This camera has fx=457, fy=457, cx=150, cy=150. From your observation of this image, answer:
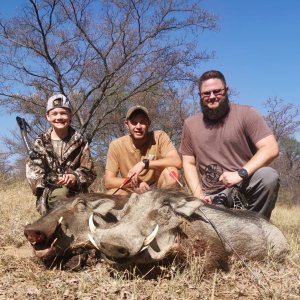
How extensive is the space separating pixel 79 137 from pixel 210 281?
243cm

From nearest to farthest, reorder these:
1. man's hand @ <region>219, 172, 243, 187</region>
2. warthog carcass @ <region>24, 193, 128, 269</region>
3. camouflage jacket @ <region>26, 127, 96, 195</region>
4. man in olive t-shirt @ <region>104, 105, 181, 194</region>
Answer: warthog carcass @ <region>24, 193, 128, 269</region> < man's hand @ <region>219, 172, 243, 187</region> < camouflage jacket @ <region>26, 127, 96, 195</region> < man in olive t-shirt @ <region>104, 105, 181, 194</region>

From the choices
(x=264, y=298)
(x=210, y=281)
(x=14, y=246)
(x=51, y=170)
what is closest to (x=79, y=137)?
(x=51, y=170)

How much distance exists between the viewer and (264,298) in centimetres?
252

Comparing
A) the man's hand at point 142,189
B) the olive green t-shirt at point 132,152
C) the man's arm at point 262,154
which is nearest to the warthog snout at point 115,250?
the man's hand at point 142,189

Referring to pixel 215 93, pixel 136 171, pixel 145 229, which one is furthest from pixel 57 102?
pixel 145 229

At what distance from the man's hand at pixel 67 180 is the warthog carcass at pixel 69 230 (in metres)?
0.79

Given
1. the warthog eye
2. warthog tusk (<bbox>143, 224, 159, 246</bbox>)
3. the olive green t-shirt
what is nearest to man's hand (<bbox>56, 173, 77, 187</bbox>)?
the olive green t-shirt

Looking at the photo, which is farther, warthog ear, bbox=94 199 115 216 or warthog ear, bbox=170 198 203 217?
warthog ear, bbox=94 199 115 216

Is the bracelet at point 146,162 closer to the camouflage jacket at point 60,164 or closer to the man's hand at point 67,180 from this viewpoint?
the camouflage jacket at point 60,164

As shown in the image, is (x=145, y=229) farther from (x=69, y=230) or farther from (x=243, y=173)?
(x=243, y=173)

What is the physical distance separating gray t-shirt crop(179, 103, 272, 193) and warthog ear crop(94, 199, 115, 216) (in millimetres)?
1476

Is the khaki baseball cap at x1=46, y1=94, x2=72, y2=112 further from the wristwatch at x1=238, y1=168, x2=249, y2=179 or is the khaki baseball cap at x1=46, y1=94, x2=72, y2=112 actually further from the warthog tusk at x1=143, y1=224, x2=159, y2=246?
the warthog tusk at x1=143, y1=224, x2=159, y2=246

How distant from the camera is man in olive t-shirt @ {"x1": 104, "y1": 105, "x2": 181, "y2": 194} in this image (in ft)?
16.3

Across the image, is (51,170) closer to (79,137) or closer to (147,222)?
(79,137)
